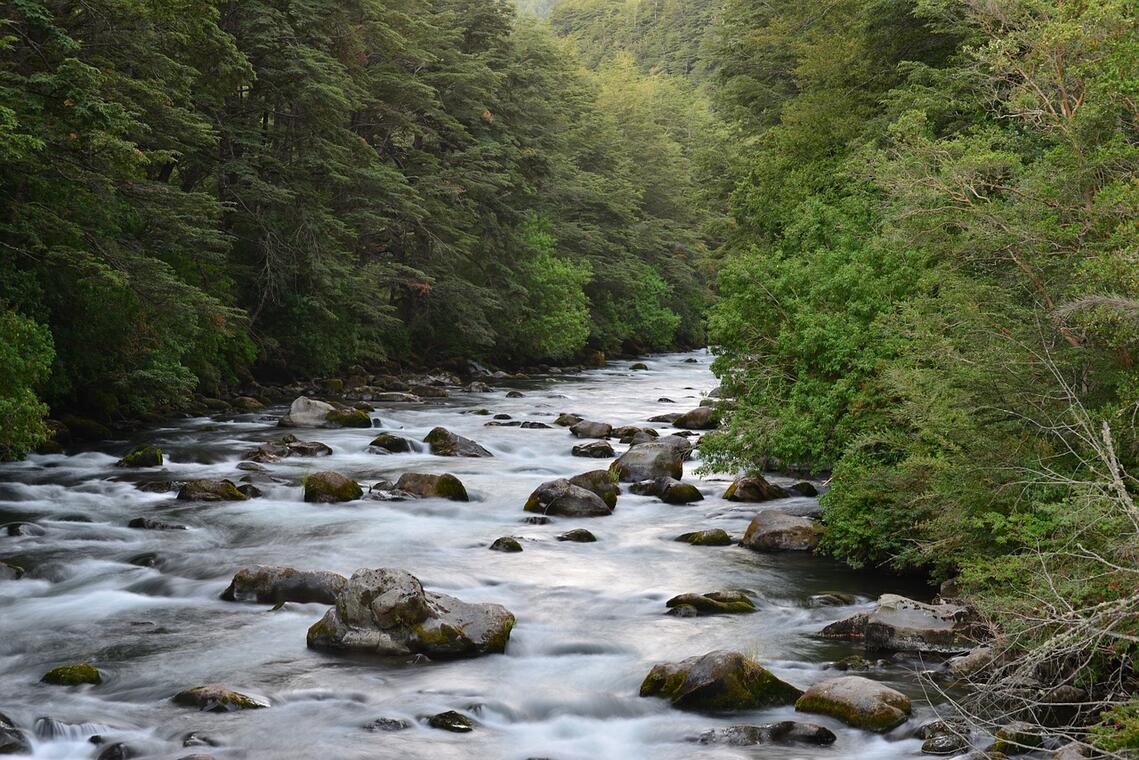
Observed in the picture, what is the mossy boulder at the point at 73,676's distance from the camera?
8.54m

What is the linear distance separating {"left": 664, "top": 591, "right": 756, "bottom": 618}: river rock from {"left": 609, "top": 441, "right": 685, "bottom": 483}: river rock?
6.04 m

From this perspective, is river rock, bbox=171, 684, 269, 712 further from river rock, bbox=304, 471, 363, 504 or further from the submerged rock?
river rock, bbox=304, 471, 363, 504

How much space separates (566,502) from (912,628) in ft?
22.4

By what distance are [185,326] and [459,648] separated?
11636 millimetres

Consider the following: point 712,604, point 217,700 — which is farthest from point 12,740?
point 712,604

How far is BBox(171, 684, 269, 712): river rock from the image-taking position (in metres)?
8.06

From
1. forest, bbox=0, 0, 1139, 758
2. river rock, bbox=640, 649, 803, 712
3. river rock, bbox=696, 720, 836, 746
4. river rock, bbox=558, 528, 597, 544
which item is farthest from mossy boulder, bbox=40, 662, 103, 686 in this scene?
river rock, bbox=558, 528, 597, 544

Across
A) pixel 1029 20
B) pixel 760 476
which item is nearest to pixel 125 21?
pixel 760 476

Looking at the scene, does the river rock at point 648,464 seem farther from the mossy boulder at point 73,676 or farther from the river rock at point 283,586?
the mossy boulder at point 73,676

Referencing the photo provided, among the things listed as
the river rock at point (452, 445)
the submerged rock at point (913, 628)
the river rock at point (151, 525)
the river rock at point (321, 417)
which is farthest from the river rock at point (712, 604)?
the river rock at point (321, 417)

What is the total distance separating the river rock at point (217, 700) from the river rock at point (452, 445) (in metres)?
12.1

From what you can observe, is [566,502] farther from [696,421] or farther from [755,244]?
[755,244]

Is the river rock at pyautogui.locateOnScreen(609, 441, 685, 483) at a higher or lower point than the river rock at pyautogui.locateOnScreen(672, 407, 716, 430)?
higher

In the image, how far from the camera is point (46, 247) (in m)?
16.3
